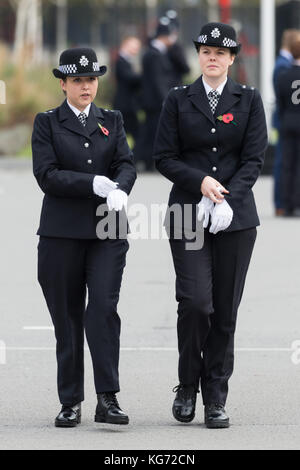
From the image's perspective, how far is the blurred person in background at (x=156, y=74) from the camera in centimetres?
2052

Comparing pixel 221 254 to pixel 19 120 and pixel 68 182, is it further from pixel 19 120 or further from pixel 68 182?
pixel 19 120

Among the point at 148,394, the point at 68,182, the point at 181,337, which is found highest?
the point at 68,182

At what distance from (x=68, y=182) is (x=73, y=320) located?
0.69m

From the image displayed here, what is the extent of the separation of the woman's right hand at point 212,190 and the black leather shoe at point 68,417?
122cm

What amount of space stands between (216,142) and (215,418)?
132 cm

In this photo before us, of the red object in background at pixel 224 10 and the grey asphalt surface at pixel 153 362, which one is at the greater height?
the red object in background at pixel 224 10

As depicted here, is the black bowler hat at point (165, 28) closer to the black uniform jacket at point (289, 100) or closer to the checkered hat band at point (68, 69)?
the black uniform jacket at point (289, 100)

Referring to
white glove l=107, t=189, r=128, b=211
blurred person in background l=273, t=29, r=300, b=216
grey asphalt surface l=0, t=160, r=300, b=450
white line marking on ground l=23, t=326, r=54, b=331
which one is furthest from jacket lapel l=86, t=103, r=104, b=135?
blurred person in background l=273, t=29, r=300, b=216

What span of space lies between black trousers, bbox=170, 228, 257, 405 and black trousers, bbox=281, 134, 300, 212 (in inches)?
339

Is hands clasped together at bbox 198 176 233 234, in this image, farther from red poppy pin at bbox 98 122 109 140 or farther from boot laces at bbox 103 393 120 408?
boot laces at bbox 103 393 120 408

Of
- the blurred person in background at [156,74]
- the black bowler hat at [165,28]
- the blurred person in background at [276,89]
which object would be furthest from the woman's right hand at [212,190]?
the black bowler hat at [165,28]

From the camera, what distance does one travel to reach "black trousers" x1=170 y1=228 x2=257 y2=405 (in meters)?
6.66
